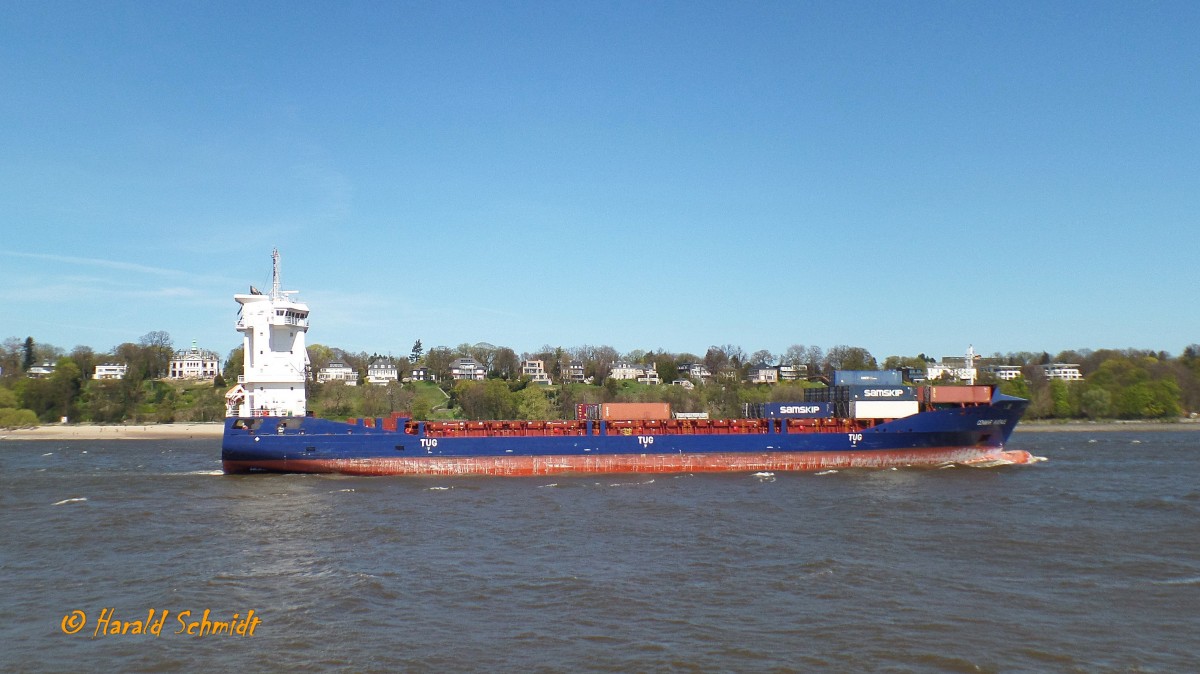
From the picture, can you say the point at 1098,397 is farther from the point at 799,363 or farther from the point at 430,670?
the point at 430,670

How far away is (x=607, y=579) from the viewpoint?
1695 centimetres

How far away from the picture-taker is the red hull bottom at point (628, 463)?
36562 mm

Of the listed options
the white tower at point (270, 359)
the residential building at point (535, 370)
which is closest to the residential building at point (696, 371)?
the residential building at point (535, 370)

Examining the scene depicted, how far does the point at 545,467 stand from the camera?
37656 mm

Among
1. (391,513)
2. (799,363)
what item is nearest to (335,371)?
(799,363)

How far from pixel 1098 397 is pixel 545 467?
3414 inches

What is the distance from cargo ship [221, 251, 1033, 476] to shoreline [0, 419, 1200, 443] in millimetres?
50127

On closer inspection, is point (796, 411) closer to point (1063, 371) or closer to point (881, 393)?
point (881, 393)

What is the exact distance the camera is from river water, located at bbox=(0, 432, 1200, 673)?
12.5 m

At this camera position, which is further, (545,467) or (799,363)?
(799,363)

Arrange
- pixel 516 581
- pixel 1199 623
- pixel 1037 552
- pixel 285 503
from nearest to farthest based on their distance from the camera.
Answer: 1. pixel 1199 623
2. pixel 516 581
3. pixel 1037 552
4. pixel 285 503

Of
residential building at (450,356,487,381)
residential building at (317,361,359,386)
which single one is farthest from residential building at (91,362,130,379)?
residential building at (450,356,487,381)

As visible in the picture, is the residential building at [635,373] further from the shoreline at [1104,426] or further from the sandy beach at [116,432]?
the sandy beach at [116,432]

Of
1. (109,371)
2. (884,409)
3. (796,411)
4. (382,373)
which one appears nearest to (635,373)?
(382,373)
